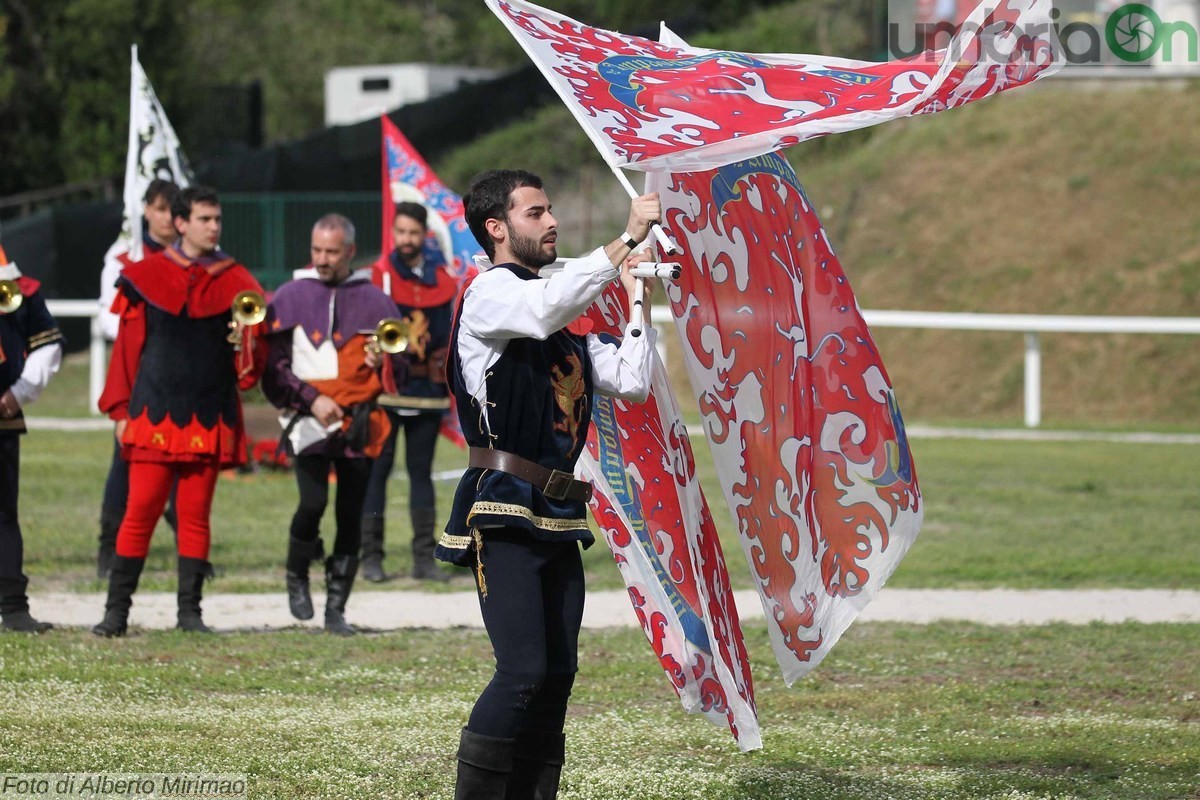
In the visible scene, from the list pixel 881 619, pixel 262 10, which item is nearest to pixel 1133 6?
pixel 881 619

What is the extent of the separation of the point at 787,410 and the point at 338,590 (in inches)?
137

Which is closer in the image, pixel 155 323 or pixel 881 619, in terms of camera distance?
pixel 155 323

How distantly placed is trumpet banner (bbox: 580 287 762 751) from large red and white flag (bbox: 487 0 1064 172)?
27.0 inches

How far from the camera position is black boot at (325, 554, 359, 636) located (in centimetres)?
856

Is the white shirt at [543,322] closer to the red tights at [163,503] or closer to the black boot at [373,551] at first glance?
the red tights at [163,503]

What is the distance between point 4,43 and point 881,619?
84.5ft

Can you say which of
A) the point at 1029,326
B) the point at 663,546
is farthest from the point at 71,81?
the point at 663,546

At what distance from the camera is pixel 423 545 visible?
1052 cm

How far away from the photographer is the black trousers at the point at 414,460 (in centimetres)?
1042

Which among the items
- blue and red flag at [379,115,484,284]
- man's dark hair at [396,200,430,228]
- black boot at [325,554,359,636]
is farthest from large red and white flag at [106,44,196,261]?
black boot at [325,554,359,636]

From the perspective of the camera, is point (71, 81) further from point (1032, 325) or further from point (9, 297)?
point (9, 297)

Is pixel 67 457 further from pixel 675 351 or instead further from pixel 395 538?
pixel 675 351

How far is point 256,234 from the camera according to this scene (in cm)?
2678

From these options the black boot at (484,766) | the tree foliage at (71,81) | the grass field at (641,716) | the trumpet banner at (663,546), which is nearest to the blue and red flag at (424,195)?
the grass field at (641,716)
